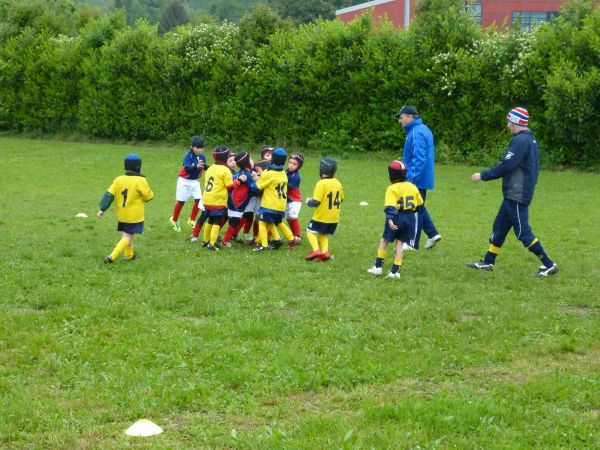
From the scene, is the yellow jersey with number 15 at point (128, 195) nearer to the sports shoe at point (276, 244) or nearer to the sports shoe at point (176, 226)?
the sports shoe at point (276, 244)

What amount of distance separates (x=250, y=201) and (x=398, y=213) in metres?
2.86

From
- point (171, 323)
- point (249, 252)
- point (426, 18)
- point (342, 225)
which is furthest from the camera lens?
point (426, 18)

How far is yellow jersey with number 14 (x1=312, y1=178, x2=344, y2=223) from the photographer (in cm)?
1032

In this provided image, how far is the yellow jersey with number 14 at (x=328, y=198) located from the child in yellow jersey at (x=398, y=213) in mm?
1120

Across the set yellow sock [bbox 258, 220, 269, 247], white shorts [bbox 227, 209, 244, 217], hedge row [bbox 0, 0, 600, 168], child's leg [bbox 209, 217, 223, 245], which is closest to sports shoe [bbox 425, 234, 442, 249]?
yellow sock [bbox 258, 220, 269, 247]

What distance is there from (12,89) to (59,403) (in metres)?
26.9

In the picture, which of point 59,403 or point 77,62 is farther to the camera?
point 77,62

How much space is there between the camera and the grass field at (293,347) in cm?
506

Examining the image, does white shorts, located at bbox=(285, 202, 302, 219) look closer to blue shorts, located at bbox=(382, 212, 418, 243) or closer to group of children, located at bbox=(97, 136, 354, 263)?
group of children, located at bbox=(97, 136, 354, 263)

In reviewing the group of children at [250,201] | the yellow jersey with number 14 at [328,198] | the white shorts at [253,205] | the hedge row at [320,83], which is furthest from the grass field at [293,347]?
the hedge row at [320,83]

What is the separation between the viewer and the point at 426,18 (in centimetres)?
2344

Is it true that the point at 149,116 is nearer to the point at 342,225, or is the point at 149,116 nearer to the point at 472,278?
the point at 342,225

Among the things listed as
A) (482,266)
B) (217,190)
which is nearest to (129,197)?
(217,190)

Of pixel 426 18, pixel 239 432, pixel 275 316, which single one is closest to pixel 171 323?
pixel 275 316
